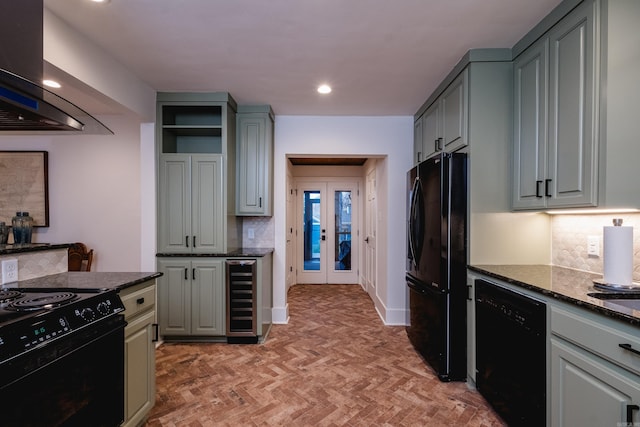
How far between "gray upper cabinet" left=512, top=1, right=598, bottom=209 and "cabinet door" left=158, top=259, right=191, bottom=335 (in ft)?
9.82

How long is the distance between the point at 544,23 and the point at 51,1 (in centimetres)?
297

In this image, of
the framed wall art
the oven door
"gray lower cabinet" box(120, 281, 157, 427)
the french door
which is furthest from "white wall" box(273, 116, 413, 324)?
the framed wall art

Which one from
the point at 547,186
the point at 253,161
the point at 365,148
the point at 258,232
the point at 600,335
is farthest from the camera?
the point at 258,232

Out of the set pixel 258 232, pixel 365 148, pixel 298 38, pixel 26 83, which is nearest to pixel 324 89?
pixel 298 38

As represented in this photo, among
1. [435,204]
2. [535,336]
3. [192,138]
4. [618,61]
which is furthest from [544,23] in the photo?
[192,138]

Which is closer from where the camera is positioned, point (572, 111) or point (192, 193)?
point (572, 111)

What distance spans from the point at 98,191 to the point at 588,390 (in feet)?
16.1

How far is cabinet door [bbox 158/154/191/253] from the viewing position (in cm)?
323

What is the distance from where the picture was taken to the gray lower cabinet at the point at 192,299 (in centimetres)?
315

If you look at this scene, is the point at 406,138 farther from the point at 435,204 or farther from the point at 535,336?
the point at 535,336

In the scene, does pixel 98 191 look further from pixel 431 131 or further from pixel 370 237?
pixel 431 131

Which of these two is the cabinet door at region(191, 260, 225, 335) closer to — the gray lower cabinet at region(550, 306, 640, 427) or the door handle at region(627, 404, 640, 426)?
the gray lower cabinet at region(550, 306, 640, 427)

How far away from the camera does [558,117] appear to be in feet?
6.18

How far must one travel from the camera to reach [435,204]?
8.18 ft
